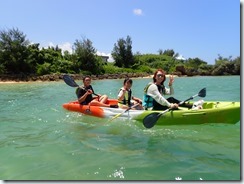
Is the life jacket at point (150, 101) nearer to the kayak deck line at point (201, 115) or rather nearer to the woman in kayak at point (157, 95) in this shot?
the woman in kayak at point (157, 95)

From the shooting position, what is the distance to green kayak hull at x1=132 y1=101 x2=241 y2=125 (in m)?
5.28

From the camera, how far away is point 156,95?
584cm

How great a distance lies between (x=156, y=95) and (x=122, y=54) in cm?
3484

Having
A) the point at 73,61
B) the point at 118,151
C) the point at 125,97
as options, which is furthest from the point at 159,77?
the point at 73,61

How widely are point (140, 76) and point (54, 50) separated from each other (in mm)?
9873

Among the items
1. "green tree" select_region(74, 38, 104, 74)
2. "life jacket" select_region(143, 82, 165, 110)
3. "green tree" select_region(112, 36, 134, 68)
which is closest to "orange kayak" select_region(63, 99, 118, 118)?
"life jacket" select_region(143, 82, 165, 110)

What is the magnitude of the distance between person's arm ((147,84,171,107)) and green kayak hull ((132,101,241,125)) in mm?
210

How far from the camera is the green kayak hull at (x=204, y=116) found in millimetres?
5277

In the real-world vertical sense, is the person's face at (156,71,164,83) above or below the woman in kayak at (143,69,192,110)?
above

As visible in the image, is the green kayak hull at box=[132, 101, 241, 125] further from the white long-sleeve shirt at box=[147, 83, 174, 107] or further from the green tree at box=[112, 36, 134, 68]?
the green tree at box=[112, 36, 134, 68]

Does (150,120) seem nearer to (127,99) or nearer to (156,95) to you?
(156,95)

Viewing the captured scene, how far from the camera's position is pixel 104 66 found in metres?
36.2

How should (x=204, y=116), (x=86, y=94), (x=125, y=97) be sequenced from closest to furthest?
1. (x=204, y=116)
2. (x=125, y=97)
3. (x=86, y=94)

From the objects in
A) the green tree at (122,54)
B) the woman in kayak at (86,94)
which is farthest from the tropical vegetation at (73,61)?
the woman in kayak at (86,94)
